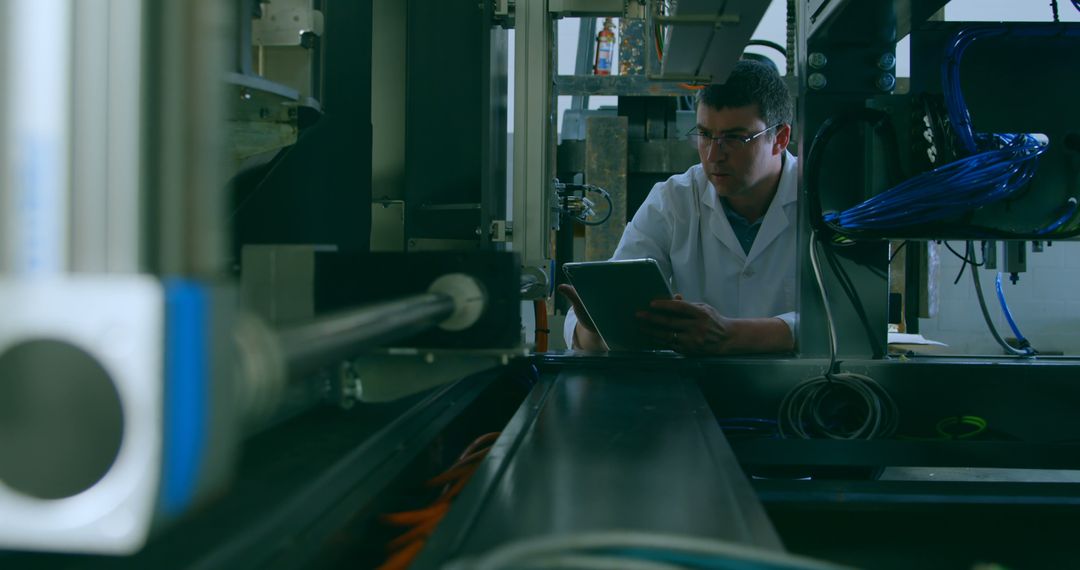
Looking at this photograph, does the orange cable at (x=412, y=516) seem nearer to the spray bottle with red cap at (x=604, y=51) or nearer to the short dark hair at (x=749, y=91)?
the short dark hair at (x=749, y=91)

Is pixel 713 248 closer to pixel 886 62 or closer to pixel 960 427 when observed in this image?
pixel 886 62

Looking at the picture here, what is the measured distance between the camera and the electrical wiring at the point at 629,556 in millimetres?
394

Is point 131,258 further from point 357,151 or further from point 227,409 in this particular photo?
point 357,151

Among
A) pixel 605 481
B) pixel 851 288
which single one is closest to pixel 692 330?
pixel 851 288

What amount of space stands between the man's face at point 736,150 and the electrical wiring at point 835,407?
36.6 inches

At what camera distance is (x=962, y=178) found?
1130 millimetres

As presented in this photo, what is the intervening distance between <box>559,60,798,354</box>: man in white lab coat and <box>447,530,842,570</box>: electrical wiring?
57.9 inches

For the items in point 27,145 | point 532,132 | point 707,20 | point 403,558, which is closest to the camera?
point 27,145

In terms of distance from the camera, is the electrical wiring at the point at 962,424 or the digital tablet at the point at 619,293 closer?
the electrical wiring at the point at 962,424

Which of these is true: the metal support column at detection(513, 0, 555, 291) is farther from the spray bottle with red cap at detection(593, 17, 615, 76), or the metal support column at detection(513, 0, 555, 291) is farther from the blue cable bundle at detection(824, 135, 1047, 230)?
the spray bottle with red cap at detection(593, 17, 615, 76)

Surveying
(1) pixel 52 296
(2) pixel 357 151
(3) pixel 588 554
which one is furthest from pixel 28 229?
(2) pixel 357 151

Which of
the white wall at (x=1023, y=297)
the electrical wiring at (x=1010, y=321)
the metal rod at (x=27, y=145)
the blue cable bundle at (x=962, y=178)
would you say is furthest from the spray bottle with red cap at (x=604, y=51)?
the metal rod at (x=27, y=145)

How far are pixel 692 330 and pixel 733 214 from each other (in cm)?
97

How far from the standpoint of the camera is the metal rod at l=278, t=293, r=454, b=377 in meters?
0.41
